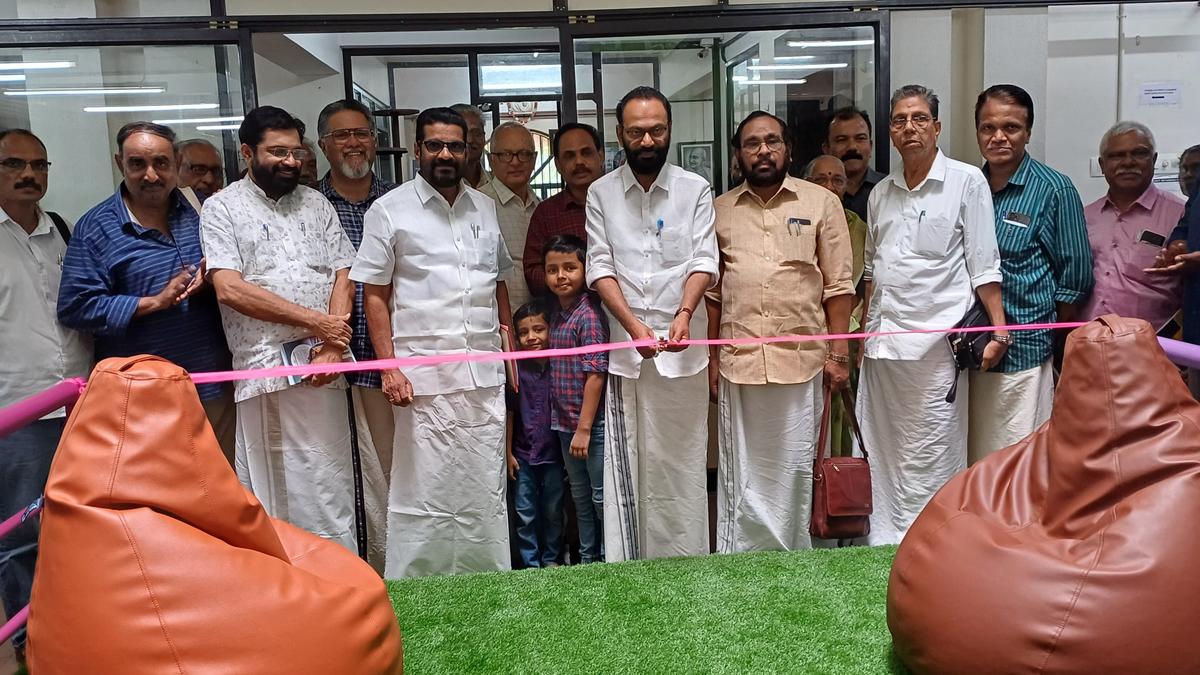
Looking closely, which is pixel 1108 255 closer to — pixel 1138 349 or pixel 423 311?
pixel 1138 349

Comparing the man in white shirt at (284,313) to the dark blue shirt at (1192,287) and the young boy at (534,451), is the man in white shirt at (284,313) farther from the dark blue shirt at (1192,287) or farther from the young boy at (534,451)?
Result: the dark blue shirt at (1192,287)

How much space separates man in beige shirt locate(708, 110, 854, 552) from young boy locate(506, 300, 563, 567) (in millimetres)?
686

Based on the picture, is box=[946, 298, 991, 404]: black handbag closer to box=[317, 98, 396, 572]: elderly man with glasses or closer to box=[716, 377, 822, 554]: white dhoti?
box=[716, 377, 822, 554]: white dhoti

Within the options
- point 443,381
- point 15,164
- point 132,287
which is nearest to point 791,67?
point 443,381

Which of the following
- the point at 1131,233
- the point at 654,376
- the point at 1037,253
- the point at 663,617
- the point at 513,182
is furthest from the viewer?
the point at 513,182

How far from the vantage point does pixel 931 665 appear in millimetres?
2109

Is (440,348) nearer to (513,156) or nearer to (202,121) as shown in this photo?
(513,156)

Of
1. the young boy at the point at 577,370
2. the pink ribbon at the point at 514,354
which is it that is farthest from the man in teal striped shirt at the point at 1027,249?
the young boy at the point at 577,370

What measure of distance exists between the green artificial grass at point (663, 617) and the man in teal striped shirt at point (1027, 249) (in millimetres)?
904

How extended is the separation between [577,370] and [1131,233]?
2.44 m

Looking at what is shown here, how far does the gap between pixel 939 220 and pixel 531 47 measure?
2.85m

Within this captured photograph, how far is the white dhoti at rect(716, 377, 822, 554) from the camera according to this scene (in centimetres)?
350

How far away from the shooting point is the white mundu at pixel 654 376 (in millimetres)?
3359

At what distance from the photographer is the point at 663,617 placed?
2893 millimetres
